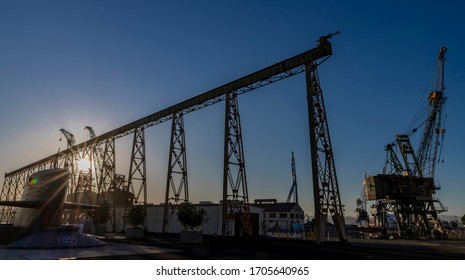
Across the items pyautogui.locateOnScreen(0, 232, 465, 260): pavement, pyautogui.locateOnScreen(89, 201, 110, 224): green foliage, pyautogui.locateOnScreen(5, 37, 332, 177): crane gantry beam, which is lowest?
pyautogui.locateOnScreen(0, 232, 465, 260): pavement

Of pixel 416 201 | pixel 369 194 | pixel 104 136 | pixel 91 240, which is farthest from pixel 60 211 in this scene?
pixel 416 201

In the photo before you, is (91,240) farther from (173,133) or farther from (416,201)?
(416,201)

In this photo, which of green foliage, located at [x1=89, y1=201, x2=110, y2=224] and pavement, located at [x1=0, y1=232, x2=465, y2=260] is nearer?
pavement, located at [x1=0, y1=232, x2=465, y2=260]

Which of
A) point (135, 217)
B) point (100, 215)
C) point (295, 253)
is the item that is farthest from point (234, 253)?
point (100, 215)

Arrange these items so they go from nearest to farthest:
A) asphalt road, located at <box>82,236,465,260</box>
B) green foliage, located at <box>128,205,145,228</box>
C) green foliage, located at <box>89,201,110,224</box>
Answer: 1. asphalt road, located at <box>82,236,465,260</box>
2. green foliage, located at <box>128,205,145,228</box>
3. green foliage, located at <box>89,201,110,224</box>

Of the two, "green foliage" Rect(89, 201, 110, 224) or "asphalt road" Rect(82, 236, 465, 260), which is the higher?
"green foliage" Rect(89, 201, 110, 224)

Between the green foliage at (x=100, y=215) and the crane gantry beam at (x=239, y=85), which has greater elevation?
the crane gantry beam at (x=239, y=85)

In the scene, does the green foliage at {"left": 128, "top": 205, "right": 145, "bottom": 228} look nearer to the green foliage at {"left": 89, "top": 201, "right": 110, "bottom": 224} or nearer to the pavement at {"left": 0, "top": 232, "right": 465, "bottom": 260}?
the green foliage at {"left": 89, "top": 201, "right": 110, "bottom": 224}

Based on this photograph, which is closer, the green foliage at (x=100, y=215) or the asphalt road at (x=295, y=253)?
the asphalt road at (x=295, y=253)

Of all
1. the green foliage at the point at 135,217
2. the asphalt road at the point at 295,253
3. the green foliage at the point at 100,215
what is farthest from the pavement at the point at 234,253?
the green foliage at the point at 100,215

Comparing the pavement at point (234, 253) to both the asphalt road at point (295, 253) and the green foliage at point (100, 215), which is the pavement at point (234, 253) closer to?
the asphalt road at point (295, 253)

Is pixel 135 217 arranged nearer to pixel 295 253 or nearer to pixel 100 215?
pixel 100 215

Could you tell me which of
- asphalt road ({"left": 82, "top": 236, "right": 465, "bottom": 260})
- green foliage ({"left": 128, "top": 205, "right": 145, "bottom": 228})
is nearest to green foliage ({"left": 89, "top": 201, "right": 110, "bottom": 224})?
green foliage ({"left": 128, "top": 205, "right": 145, "bottom": 228})

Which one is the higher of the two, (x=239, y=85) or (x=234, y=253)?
(x=239, y=85)
